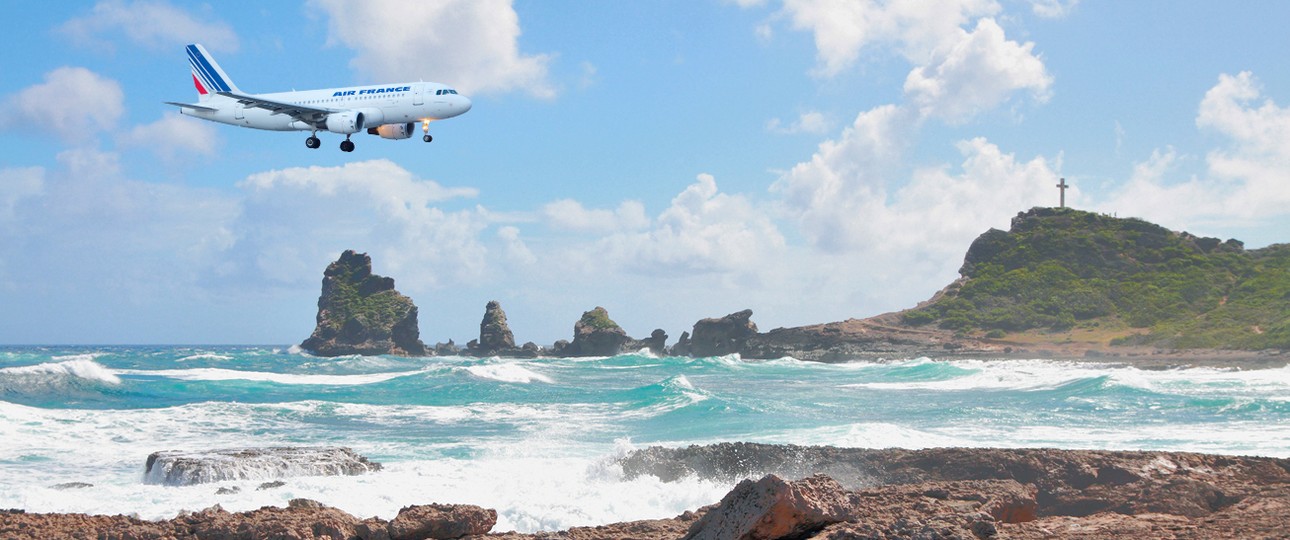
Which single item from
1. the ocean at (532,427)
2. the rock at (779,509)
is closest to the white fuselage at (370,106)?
the ocean at (532,427)

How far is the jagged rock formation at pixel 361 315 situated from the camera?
3632 inches

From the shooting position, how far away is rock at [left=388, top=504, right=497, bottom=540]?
7.01 metres

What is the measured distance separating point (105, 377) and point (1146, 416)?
33.8 metres

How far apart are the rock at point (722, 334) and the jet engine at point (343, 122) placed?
5630cm

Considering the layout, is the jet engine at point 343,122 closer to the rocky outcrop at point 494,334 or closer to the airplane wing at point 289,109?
the airplane wing at point 289,109

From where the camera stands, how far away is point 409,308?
313 ft

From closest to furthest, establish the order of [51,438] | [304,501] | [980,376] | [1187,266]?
1. [304,501]
2. [51,438]
3. [980,376]
4. [1187,266]

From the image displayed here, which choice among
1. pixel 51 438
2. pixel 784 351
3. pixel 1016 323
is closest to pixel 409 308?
pixel 784 351

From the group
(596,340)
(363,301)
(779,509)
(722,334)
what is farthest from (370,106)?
(363,301)

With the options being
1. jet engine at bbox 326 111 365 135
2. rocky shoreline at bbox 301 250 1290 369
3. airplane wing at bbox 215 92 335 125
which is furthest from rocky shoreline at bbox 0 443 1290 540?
rocky shoreline at bbox 301 250 1290 369

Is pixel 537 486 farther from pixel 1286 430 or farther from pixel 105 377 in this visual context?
pixel 105 377

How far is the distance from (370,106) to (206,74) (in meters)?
10.8

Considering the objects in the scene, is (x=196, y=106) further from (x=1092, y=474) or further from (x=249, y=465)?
(x=1092, y=474)

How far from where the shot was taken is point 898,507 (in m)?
7.02
